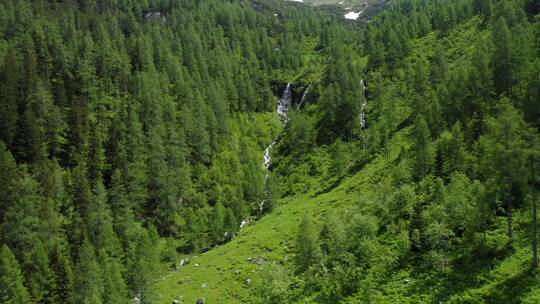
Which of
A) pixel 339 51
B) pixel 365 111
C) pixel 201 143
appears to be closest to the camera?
pixel 201 143

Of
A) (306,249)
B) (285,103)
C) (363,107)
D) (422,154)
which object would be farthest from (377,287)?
(285,103)

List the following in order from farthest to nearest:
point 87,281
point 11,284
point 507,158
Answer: point 87,281
point 11,284
point 507,158

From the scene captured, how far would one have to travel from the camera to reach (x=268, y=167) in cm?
12544

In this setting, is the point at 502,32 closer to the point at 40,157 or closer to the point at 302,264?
the point at 302,264

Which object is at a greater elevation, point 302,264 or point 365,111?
point 365,111

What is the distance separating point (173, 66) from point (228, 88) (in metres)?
19.1

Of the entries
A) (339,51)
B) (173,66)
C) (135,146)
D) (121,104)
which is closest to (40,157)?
(135,146)

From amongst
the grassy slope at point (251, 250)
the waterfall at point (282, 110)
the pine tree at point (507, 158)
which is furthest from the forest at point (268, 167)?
the waterfall at point (282, 110)

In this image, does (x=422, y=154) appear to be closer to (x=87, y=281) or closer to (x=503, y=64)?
(x=503, y=64)

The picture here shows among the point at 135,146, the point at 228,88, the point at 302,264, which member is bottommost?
the point at 302,264

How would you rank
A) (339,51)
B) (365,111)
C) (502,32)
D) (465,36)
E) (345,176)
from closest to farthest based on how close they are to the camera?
(502,32), (345,176), (365,111), (465,36), (339,51)

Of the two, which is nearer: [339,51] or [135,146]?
[135,146]

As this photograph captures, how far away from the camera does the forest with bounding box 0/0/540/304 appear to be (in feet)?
162

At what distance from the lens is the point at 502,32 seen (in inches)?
3280
